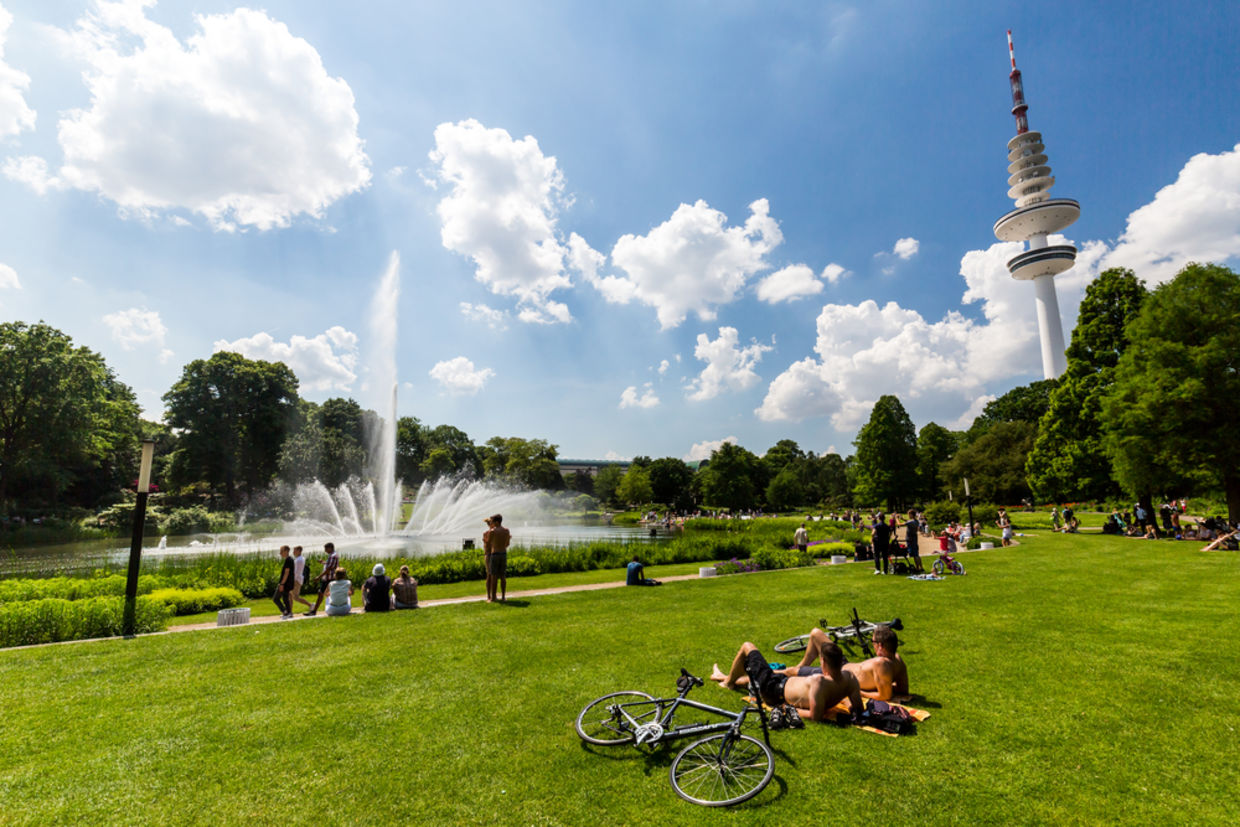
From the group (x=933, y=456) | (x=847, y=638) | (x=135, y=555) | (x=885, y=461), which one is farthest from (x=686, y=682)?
(x=933, y=456)

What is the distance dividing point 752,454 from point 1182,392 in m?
87.2

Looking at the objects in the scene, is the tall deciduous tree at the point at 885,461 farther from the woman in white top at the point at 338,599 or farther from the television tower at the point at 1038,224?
the woman in white top at the point at 338,599

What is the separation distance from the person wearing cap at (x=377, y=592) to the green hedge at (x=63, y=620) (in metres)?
4.22

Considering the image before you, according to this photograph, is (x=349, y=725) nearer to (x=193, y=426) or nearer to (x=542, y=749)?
(x=542, y=749)

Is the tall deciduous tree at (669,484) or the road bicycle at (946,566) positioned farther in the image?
the tall deciduous tree at (669,484)

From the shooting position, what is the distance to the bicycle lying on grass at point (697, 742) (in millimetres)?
4809

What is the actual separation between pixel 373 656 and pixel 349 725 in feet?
9.87

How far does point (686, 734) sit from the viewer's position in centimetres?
557

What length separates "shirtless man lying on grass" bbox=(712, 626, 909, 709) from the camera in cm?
677

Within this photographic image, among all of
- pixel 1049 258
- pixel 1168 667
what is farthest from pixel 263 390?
pixel 1049 258

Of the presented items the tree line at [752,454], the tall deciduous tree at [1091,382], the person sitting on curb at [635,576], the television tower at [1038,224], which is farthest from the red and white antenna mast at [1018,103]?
the person sitting on curb at [635,576]

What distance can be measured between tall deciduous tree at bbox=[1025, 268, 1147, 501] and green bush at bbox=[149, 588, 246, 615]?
4390 centimetres

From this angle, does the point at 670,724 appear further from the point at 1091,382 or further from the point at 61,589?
the point at 1091,382

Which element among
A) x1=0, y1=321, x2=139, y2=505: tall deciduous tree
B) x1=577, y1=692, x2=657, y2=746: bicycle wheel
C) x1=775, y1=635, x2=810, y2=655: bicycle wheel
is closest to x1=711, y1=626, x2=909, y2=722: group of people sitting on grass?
x1=577, y1=692, x2=657, y2=746: bicycle wheel
